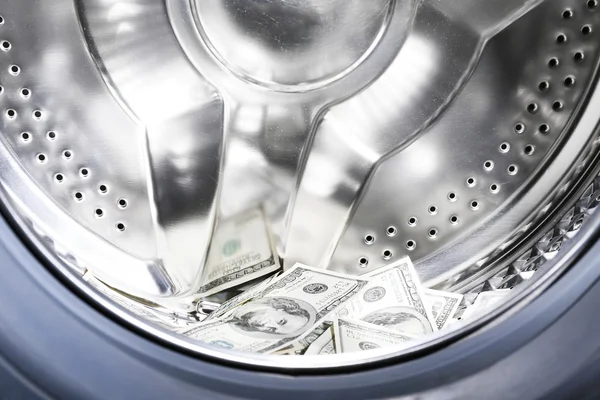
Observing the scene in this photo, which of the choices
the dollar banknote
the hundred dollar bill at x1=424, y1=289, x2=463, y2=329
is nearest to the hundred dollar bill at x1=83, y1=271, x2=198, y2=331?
the dollar banknote

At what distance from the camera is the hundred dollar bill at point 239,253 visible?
40.1 inches

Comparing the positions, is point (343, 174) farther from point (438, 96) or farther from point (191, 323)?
point (191, 323)

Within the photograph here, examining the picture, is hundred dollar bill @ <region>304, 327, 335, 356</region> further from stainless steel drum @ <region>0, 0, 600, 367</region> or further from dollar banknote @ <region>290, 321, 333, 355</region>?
stainless steel drum @ <region>0, 0, 600, 367</region>

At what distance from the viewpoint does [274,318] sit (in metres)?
0.95

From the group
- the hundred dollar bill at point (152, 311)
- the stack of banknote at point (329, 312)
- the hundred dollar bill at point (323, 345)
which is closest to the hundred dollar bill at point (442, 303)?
the stack of banknote at point (329, 312)

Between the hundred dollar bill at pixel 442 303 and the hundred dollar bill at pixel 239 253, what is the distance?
22 cm

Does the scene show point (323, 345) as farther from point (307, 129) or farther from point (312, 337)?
point (307, 129)

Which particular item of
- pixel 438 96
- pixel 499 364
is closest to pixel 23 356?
pixel 499 364

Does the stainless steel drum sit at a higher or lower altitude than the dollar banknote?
higher

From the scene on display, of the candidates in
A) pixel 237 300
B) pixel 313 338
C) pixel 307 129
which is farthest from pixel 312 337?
pixel 307 129

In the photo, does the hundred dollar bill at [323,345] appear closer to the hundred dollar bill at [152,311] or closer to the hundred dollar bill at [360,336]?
the hundred dollar bill at [360,336]

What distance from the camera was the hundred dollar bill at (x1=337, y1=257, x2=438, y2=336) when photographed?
957 millimetres

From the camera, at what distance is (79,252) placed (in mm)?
896

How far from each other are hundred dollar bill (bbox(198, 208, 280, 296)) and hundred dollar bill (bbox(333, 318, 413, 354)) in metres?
0.16
